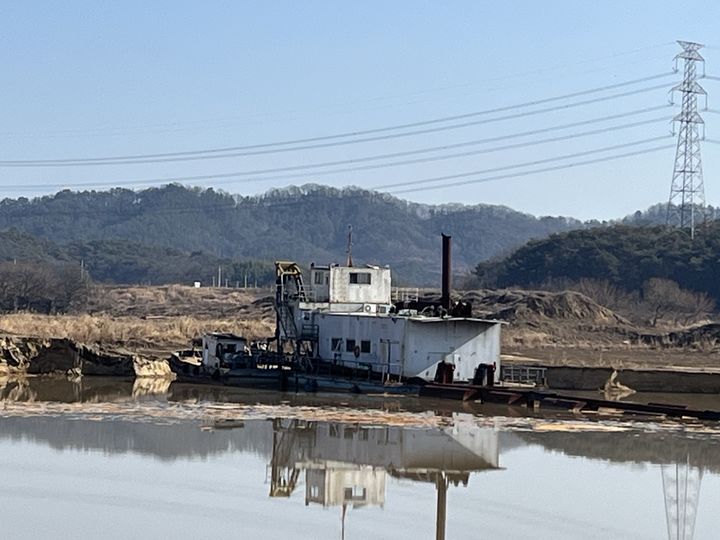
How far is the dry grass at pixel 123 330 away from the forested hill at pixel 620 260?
42342 millimetres

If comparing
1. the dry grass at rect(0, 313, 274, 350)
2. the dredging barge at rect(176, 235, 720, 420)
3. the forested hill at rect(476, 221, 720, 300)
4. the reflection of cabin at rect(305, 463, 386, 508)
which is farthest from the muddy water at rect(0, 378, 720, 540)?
the forested hill at rect(476, 221, 720, 300)

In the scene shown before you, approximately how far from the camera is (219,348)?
4641 cm

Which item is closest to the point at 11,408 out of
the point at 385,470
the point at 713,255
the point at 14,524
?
the point at 385,470

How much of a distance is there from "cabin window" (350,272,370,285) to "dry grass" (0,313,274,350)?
41.7 ft

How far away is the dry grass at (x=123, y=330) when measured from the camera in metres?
58.2

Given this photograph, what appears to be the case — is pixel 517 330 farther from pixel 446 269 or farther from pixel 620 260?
pixel 620 260

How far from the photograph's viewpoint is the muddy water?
21.4 metres

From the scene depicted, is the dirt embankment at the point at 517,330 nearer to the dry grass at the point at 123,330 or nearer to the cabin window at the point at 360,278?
the dry grass at the point at 123,330

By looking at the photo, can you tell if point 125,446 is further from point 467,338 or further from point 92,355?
point 92,355

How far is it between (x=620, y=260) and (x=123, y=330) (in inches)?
2195

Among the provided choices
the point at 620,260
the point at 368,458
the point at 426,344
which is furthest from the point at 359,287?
the point at 620,260

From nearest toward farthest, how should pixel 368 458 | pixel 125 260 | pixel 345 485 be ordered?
pixel 345 485 → pixel 368 458 → pixel 125 260

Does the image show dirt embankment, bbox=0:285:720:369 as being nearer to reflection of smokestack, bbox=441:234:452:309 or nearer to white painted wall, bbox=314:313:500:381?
reflection of smokestack, bbox=441:234:452:309

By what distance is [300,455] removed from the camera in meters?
29.0
